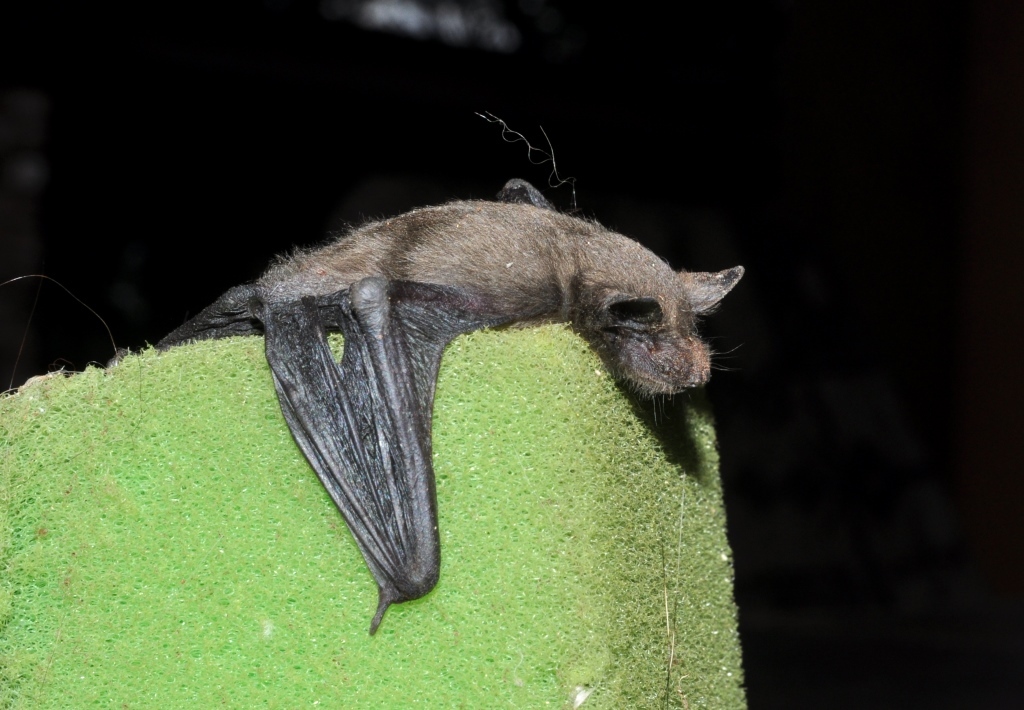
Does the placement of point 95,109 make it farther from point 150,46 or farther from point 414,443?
point 414,443

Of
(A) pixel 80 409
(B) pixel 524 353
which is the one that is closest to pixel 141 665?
(A) pixel 80 409

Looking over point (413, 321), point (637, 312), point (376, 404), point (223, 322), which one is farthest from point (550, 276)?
point (223, 322)

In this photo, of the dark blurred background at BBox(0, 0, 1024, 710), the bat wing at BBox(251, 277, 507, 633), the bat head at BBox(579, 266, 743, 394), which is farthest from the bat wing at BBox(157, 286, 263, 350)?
the dark blurred background at BBox(0, 0, 1024, 710)

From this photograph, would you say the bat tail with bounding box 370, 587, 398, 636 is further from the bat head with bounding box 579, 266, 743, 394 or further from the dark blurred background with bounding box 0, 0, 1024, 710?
the dark blurred background with bounding box 0, 0, 1024, 710

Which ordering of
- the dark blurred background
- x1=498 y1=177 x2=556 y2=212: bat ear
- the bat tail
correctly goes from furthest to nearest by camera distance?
the dark blurred background → x1=498 y1=177 x2=556 y2=212: bat ear → the bat tail

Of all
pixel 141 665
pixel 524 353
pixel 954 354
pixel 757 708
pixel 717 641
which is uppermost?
pixel 524 353

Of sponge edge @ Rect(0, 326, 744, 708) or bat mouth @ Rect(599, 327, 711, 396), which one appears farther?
bat mouth @ Rect(599, 327, 711, 396)

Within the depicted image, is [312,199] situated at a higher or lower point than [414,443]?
lower
